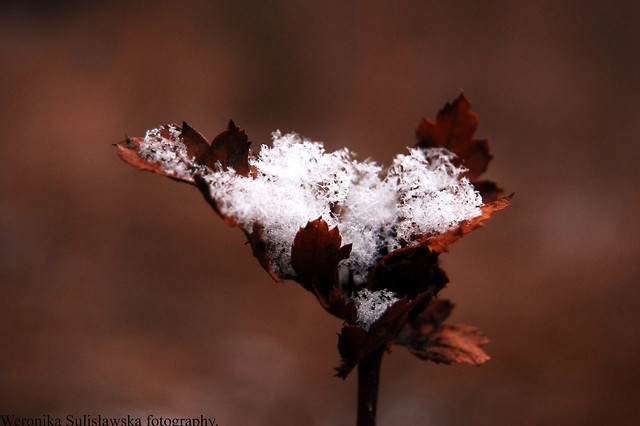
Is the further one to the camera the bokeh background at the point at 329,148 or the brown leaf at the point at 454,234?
the bokeh background at the point at 329,148

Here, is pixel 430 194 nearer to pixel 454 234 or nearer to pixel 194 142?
pixel 454 234

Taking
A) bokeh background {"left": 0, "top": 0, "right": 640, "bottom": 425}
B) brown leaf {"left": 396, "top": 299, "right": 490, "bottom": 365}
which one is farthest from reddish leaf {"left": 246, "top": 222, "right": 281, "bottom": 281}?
bokeh background {"left": 0, "top": 0, "right": 640, "bottom": 425}

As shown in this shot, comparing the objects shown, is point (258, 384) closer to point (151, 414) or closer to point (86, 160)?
point (151, 414)

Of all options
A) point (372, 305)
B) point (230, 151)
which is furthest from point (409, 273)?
point (230, 151)

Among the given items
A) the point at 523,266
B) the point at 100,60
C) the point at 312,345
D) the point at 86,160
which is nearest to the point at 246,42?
the point at 100,60

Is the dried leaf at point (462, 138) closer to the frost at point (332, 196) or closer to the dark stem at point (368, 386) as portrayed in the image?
the frost at point (332, 196)

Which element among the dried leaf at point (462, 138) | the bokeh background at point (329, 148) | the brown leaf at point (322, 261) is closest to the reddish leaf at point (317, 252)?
the brown leaf at point (322, 261)

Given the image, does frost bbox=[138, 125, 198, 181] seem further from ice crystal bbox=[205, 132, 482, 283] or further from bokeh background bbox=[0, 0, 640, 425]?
bokeh background bbox=[0, 0, 640, 425]
